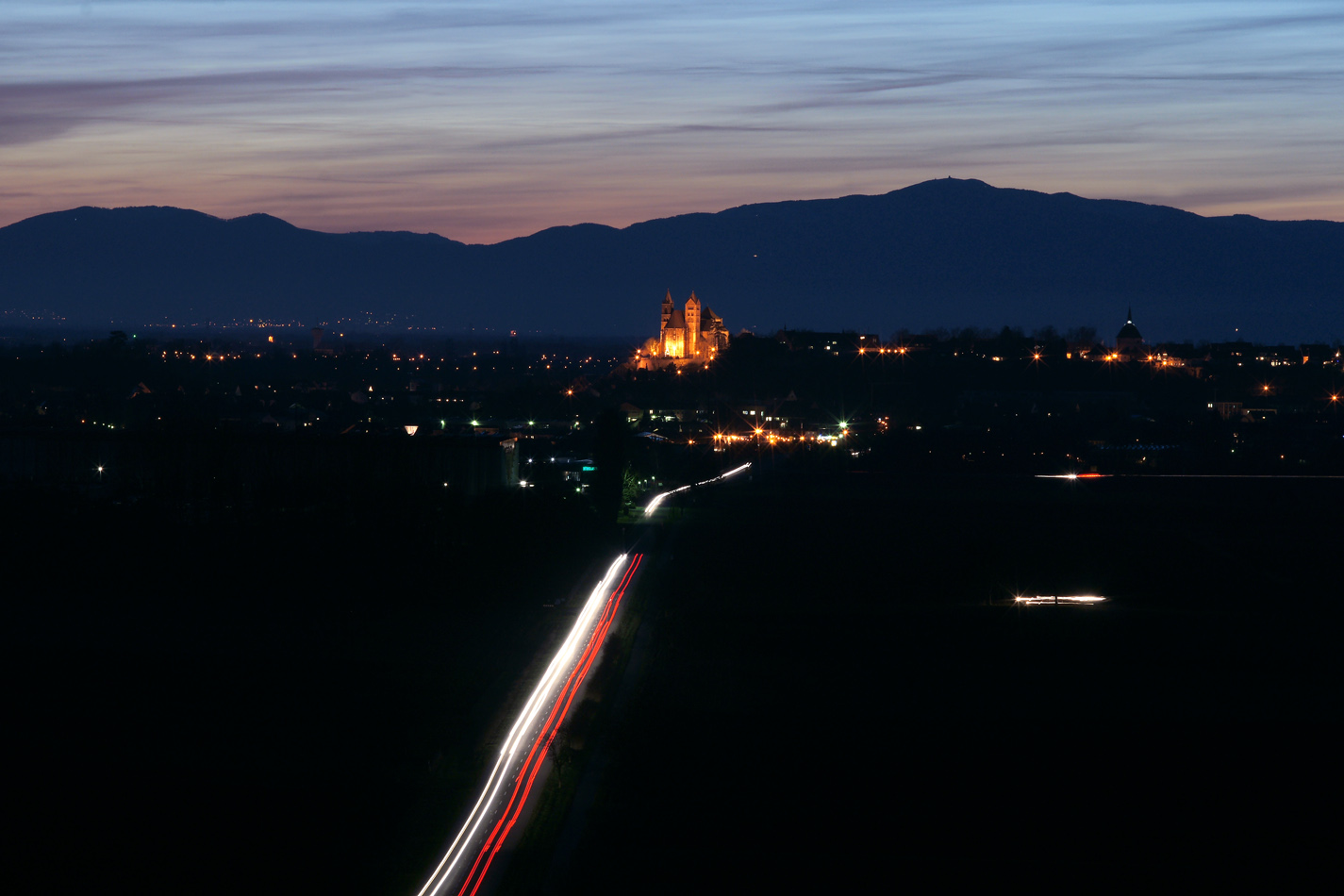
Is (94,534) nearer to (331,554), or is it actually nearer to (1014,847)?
(331,554)

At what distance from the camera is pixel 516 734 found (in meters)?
15.1

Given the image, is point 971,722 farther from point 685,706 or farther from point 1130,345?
point 1130,345

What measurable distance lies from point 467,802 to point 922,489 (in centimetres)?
2996

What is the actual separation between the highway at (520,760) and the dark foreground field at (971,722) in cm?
75

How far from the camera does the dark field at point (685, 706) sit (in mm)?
11914

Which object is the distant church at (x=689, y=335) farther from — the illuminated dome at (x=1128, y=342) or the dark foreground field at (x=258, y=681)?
the dark foreground field at (x=258, y=681)

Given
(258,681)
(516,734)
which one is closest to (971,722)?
(516,734)

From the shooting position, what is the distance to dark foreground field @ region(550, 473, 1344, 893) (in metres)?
11.9

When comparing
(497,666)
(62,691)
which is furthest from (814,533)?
(62,691)

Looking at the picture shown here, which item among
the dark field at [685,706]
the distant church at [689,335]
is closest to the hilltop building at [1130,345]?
the distant church at [689,335]

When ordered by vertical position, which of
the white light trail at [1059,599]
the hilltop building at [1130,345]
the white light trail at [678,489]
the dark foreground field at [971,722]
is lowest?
the white light trail at [678,489]

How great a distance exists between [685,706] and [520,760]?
2708 millimetres

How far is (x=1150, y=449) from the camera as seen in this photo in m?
51.3

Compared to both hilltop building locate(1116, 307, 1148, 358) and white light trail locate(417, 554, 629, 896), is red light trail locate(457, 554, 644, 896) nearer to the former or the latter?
white light trail locate(417, 554, 629, 896)
